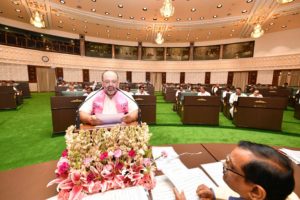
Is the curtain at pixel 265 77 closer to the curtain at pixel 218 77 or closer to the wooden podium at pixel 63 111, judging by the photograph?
the curtain at pixel 218 77

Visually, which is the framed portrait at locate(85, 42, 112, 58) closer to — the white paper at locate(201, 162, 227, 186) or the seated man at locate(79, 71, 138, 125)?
the seated man at locate(79, 71, 138, 125)

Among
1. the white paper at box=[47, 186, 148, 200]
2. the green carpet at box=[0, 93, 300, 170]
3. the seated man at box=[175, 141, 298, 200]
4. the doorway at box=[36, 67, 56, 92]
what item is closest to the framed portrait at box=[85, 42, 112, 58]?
the doorway at box=[36, 67, 56, 92]

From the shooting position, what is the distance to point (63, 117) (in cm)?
402

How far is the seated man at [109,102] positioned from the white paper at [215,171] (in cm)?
154

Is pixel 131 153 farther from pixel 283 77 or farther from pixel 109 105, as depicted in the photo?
pixel 283 77

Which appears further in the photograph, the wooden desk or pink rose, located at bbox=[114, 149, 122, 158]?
the wooden desk

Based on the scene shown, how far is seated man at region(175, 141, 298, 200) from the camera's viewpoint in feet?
1.94

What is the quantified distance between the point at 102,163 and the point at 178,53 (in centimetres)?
1747

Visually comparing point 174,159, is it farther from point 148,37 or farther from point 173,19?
point 148,37

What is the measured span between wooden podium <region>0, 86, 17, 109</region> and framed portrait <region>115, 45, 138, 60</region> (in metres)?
11.2

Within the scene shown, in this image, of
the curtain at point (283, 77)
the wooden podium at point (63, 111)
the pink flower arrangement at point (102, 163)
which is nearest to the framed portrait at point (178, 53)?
the curtain at point (283, 77)

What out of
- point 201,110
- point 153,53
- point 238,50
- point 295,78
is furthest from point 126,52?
point 295,78

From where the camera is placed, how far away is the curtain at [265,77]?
13.5 meters

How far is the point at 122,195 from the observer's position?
828mm
